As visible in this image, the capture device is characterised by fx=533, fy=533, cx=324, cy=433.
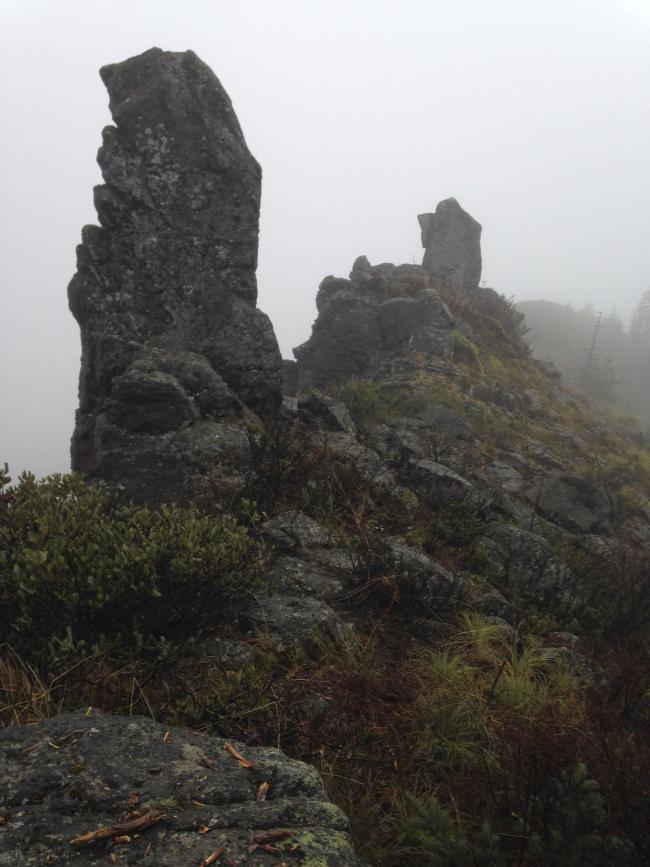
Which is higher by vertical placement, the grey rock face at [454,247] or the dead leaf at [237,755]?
the grey rock face at [454,247]

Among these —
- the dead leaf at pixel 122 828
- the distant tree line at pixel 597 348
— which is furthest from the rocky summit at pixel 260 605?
the distant tree line at pixel 597 348

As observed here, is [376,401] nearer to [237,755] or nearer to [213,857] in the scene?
[237,755]

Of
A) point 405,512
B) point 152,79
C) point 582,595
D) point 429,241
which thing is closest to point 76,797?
point 405,512

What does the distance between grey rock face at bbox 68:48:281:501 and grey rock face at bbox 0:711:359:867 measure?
15.5 ft

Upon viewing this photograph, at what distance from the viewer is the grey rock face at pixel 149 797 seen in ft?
6.61

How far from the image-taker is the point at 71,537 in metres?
4.46

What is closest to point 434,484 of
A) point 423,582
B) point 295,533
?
point 423,582

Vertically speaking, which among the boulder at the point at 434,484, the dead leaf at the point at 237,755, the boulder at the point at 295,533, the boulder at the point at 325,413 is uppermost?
the boulder at the point at 325,413

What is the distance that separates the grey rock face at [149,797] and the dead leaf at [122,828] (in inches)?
0.5

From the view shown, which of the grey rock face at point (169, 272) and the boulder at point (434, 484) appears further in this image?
the boulder at point (434, 484)

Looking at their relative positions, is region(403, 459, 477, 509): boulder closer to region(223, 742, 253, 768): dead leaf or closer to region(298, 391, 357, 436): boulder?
region(298, 391, 357, 436): boulder

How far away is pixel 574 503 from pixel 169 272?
28.3 ft

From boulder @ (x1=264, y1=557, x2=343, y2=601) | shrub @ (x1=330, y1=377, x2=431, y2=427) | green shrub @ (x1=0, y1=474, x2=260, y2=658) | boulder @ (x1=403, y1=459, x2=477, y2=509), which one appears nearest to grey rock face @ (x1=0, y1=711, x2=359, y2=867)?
green shrub @ (x1=0, y1=474, x2=260, y2=658)

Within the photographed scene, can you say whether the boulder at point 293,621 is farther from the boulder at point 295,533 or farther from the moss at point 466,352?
the moss at point 466,352
